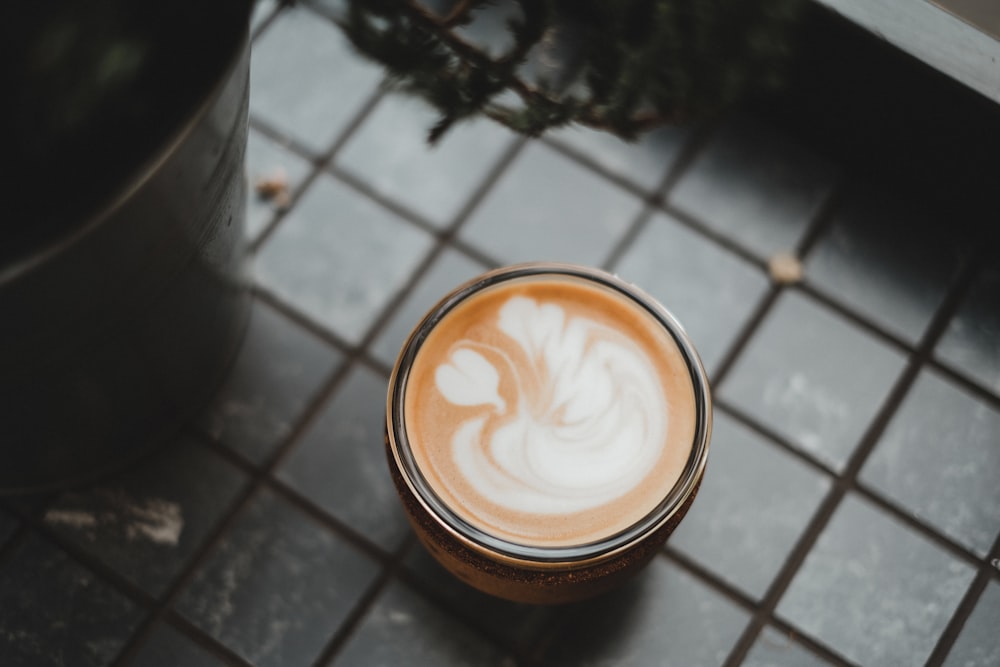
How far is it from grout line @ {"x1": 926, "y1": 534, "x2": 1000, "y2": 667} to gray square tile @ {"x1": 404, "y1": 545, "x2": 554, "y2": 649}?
0.51 m

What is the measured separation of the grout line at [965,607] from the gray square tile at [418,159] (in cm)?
90

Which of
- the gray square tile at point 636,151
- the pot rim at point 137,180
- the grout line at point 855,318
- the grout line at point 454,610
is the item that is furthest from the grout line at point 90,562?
the grout line at point 855,318

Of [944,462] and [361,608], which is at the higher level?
[944,462]

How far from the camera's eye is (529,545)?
0.98 m

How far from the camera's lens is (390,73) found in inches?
31.6

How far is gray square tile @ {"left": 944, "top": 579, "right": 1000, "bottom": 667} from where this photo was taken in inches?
50.2

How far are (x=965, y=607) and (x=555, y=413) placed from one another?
2.19ft

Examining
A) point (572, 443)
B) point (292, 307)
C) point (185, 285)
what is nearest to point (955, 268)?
point (572, 443)

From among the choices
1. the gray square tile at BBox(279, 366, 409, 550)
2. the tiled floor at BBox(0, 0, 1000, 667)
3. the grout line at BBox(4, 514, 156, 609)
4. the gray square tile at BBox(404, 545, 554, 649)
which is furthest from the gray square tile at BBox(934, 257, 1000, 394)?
the grout line at BBox(4, 514, 156, 609)

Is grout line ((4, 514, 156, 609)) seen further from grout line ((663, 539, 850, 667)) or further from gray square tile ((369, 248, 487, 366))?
grout line ((663, 539, 850, 667))

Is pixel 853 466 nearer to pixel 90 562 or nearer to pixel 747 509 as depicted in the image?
pixel 747 509

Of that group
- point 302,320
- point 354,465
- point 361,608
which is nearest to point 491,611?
point 361,608

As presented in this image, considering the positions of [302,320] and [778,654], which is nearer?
[778,654]

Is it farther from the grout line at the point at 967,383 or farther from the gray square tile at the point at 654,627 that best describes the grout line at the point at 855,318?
the gray square tile at the point at 654,627
